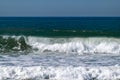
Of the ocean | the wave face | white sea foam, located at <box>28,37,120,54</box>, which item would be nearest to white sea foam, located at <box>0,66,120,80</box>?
the ocean

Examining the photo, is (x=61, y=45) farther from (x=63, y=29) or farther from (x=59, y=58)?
(x=63, y=29)

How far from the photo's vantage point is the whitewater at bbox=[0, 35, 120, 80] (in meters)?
10.8

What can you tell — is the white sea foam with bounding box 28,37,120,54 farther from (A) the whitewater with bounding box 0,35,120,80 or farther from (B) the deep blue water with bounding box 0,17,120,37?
(B) the deep blue water with bounding box 0,17,120,37

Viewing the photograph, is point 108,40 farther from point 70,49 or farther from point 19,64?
point 19,64

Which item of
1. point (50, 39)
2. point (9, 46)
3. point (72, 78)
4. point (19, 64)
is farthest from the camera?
point (50, 39)

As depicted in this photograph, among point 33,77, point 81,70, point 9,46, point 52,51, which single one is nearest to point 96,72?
point 81,70

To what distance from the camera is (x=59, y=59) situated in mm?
14117

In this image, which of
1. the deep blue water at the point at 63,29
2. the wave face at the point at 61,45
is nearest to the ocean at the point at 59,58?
the wave face at the point at 61,45

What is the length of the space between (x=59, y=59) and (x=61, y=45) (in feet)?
14.1

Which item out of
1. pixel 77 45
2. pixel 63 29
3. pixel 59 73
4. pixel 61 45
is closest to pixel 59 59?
pixel 59 73

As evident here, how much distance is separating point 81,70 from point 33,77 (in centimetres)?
175

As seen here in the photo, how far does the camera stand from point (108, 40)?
19797 mm

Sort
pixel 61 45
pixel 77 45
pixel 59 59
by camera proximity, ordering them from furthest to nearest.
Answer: pixel 61 45, pixel 77 45, pixel 59 59

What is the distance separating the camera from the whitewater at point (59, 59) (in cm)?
1083
